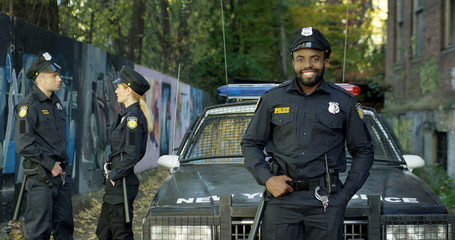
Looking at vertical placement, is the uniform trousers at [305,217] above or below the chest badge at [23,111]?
below

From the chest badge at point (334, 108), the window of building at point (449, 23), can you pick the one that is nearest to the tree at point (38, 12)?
the chest badge at point (334, 108)

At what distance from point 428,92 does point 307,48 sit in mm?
12264

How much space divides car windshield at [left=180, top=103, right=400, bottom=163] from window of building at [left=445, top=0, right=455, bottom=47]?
946cm

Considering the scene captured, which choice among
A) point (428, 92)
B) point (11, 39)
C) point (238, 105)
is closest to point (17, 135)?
point (238, 105)

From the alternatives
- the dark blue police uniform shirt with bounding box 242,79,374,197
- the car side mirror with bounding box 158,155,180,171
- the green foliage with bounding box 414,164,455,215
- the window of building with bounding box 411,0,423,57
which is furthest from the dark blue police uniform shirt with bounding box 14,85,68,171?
the window of building with bounding box 411,0,423,57

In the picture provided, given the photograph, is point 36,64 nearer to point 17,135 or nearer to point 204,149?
point 17,135

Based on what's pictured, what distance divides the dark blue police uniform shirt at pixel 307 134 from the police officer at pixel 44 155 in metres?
2.00

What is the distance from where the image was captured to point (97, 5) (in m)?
12.9

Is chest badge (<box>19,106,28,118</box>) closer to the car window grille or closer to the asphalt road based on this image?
the car window grille

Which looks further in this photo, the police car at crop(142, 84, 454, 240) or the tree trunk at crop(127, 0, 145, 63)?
the tree trunk at crop(127, 0, 145, 63)

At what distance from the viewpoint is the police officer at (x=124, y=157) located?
4.43 m

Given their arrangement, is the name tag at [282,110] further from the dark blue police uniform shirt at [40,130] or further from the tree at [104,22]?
the tree at [104,22]

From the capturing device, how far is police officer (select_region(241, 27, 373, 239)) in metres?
3.05

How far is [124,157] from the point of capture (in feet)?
14.6
